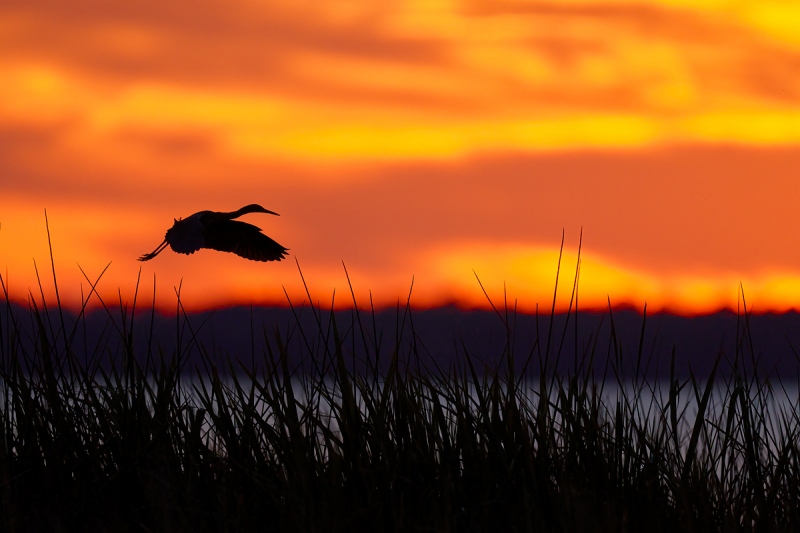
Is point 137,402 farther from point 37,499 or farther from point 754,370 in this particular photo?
point 754,370

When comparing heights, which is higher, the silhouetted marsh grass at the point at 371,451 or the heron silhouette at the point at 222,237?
the heron silhouette at the point at 222,237

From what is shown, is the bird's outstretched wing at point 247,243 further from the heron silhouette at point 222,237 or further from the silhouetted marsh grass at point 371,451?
the silhouetted marsh grass at point 371,451

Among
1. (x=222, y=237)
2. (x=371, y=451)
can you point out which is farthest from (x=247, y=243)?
(x=371, y=451)

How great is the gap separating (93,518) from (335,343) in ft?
3.58

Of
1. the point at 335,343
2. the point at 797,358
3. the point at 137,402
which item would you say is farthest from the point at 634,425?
the point at 137,402

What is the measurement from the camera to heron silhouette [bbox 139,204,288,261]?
460cm

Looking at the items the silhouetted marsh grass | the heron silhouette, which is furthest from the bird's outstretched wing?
the silhouetted marsh grass

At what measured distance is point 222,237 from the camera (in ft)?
19.4

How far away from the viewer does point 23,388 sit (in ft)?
12.5

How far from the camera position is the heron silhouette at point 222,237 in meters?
4.60

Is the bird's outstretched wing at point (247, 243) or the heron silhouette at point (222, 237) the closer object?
the heron silhouette at point (222, 237)

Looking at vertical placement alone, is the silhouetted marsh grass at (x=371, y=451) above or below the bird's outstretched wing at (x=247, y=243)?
below

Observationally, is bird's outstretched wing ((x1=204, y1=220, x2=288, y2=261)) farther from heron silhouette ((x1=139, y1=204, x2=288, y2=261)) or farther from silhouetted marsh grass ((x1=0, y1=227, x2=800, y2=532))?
silhouetted marsh grass ((x1=0, y1=227, x2=800, y2=532))

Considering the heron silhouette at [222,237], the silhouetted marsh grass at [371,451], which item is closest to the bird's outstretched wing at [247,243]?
the heron silhouette at [222,237]
